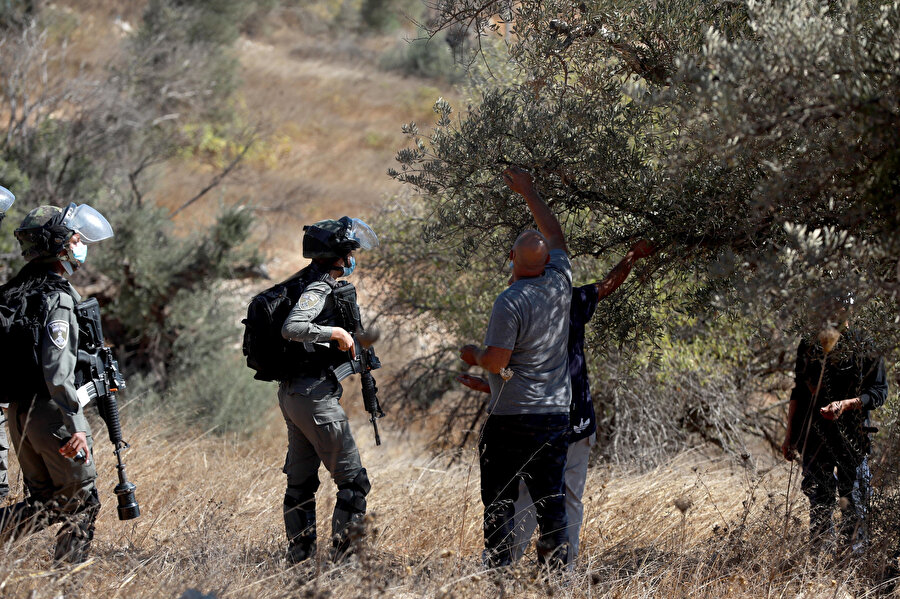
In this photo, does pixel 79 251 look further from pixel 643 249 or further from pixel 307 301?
pixel 643 249

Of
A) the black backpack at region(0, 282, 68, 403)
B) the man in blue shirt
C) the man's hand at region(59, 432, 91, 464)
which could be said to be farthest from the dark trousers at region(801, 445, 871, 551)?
the black backpack at region(0, 282, 68, 403)

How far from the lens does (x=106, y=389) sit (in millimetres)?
3852

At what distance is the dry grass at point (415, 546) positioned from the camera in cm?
313

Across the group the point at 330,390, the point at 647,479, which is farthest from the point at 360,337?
the point at 647,479

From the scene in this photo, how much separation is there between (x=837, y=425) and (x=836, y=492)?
347 millimetres

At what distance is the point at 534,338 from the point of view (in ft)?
11.8

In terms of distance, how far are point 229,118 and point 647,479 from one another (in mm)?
18396

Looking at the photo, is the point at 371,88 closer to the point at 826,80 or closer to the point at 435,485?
the point at 435,485

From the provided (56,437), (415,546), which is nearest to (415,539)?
(415,546)

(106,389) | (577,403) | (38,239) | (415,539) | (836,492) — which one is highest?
(38,239)

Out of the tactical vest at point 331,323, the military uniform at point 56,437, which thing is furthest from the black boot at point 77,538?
the tactical vest at point 331,323

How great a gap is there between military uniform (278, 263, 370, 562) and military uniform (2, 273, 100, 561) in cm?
90

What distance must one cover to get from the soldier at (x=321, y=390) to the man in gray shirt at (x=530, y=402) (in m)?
0.67

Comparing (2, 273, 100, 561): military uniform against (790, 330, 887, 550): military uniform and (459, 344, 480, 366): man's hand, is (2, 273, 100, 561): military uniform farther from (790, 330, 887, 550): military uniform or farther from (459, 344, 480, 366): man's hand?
(790, 330, 887, 550): military uniform
